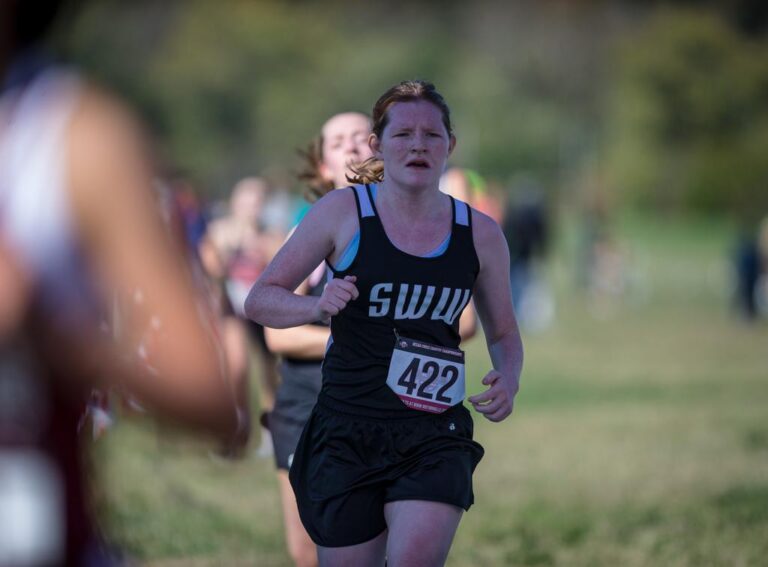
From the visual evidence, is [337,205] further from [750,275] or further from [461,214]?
[750,275]

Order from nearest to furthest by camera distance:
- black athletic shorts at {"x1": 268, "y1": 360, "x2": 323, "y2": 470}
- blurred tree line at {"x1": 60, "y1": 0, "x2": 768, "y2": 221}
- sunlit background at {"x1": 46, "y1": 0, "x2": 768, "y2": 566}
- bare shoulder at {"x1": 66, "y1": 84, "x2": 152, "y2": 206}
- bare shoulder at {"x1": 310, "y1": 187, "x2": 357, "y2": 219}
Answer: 1. bare shoulder at {"x1": 66, "y1": 84, "x2": 152, "y2": 206}
2. bare shoulder at {"x1": 310, "y1": 187, "x2": 357, "y2": 219}
3. black athletic shorts at {"x1": 268, "y1": 360, "x2": 323, "y2": 470}
4. sunlit background at {"x1": 46, "y1": 0, "x2": 768, "y2": 566}
5. blurred tree line at {"x1": 60, "y1": 0, "x2": 768, "y2": 221}

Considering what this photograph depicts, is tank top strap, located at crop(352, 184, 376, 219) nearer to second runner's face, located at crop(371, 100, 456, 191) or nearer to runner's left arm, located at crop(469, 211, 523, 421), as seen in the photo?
second runner's face, located at crop(371, 100, 456, 191)

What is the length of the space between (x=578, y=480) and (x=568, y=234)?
51.2m

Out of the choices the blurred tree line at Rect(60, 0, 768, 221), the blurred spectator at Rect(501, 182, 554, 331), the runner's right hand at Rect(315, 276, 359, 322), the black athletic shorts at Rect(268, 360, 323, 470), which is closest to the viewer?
the runner's right hand at Rect(315, 276, 359, 322)

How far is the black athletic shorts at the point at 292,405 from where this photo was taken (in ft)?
17.0

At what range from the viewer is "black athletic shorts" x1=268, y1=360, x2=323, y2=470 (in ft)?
17.0

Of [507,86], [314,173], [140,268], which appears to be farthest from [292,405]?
[507,86]

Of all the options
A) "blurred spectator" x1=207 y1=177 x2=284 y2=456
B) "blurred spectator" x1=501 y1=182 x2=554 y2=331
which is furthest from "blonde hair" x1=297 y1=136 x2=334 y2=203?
"blurred spectator" x1=501 y1=182 x2=554 y2=331

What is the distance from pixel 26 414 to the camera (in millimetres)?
1983

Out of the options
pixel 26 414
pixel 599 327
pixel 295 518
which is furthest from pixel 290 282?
pixel 599 327

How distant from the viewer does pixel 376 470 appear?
3979 millimetres

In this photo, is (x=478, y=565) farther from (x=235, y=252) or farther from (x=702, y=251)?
(x=702, y=251)

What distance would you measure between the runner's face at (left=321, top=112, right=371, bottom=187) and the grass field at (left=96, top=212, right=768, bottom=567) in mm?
1247

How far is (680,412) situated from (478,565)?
592 centimetres
